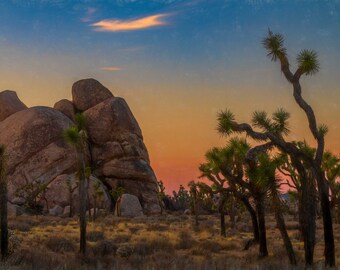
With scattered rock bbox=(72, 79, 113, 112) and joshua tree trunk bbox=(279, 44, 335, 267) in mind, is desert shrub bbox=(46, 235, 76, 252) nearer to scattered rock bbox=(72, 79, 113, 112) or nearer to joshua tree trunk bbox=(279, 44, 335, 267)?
joshua tree trunk bbox=(279, 44, 335, 267)

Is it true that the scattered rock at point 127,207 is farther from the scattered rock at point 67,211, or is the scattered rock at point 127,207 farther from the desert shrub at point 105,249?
the desert shrub at point 105,249

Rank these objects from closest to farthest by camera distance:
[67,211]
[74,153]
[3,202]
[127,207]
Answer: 1. [3,202]
2. [67,211]
3. [127,207]
4. [74,153]

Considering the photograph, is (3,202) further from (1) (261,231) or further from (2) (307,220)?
(2) (307,220)

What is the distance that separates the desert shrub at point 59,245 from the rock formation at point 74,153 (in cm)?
4281

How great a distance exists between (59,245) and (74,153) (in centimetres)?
5251

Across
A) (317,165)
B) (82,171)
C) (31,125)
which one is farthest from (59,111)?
(317,165)

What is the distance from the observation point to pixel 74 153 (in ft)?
238

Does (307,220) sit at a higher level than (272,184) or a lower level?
lower

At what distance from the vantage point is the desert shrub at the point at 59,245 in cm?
2048

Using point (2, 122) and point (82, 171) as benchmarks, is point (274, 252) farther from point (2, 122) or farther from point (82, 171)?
point (2, 122)

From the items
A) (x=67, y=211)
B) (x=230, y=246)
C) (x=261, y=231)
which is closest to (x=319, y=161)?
(x=261, y=231)

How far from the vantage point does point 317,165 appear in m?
14.6

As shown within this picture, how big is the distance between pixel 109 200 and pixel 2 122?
25.3m

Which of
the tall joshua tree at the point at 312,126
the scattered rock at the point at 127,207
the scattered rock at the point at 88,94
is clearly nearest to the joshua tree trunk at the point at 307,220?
the tall joshua tree at the point at 312,126
